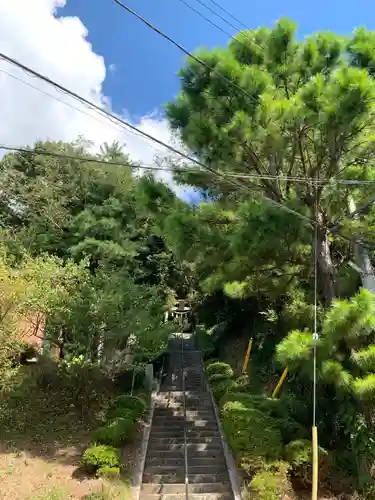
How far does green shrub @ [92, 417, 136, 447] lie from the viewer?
9.32 m

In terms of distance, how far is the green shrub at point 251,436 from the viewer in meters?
8.01

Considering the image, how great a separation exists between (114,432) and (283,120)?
24.9 feet

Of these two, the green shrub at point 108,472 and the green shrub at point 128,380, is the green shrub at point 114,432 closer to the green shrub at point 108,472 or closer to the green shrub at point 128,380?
the green shrub at point 108,472

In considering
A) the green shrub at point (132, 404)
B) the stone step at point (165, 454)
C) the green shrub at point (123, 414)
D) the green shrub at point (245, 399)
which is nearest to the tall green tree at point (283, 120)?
the green shrub at point (245, 399)

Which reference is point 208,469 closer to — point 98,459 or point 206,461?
point 206,461

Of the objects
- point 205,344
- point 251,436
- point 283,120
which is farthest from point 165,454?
point 205,344

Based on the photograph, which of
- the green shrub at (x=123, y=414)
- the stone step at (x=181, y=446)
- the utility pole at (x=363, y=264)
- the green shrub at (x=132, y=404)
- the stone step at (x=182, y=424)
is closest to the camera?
the utility pole at (x=363, y=264)

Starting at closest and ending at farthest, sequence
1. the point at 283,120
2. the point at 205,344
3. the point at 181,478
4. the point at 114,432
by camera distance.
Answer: the point at 283,120
the point at 181,478
the point at 114,432
the point at 205,344

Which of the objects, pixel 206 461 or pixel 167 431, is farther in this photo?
pixel 167 431

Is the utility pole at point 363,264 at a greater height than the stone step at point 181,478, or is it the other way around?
the utility pole at point 363,264

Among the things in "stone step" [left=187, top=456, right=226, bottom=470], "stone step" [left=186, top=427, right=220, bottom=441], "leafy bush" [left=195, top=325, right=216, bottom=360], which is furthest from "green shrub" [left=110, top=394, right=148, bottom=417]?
"leafy bush" [left=195, top=325, right=216, bottom=360]

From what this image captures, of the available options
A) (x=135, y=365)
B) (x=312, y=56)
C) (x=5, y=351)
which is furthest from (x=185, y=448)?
(x=312, y=56)

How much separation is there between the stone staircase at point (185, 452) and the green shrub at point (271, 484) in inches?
39.5

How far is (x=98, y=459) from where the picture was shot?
27.9ft
